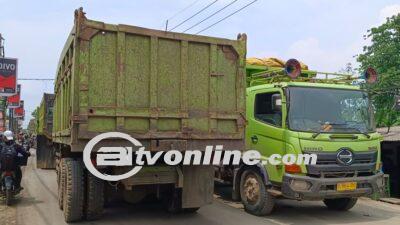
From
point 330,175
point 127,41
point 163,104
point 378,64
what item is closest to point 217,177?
point 330,175

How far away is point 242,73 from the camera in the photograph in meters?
7.66

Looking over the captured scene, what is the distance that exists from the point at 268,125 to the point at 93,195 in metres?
3.33

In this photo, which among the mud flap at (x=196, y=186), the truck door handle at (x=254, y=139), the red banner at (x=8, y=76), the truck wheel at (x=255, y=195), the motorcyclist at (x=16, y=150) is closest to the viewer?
the mud flap at (x=196, y=186)

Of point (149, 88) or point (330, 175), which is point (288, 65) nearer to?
point (330, 175)

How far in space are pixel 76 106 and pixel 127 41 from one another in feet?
3.92

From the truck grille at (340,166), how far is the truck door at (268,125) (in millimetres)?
616

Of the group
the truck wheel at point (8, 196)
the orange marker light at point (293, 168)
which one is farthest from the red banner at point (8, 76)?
the orange marker light at point (293, 168)

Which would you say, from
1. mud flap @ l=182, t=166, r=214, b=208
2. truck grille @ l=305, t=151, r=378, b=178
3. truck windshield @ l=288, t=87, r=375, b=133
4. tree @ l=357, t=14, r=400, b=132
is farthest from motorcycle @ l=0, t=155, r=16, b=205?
tree @ l=357, t=14, r=400, b=132

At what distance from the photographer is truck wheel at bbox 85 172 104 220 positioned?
24.1 ft

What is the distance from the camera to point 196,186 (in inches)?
299

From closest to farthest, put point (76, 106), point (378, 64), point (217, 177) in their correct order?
1. point (76, 106)
2. point (217, 177)
3. point (378, 64)

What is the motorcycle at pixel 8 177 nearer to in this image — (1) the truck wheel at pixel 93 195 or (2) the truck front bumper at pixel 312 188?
(1) the truck wheel at pixel 93 195

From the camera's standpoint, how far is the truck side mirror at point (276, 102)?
27.4ft

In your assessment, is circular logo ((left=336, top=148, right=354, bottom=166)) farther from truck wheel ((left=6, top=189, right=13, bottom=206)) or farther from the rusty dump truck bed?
truck wheel ((left=6, top=189, right=13, bottom=206))
